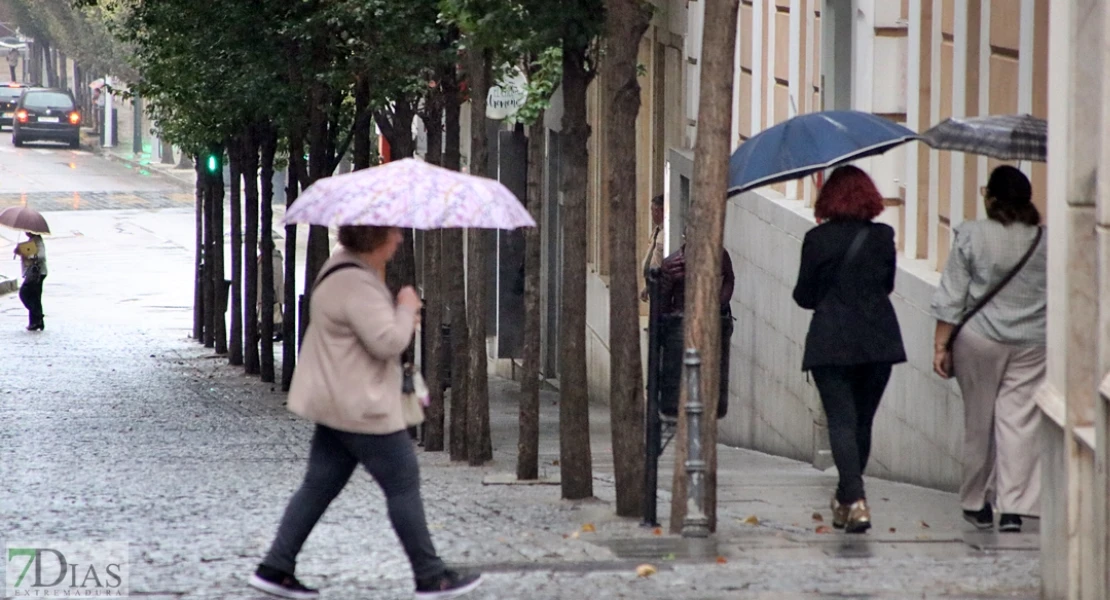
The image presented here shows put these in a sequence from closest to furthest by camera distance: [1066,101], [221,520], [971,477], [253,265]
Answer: [1066,101]
[971,477]
[221,520]
[253,265]

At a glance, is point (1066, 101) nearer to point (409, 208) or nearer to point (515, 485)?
point (409, 208)

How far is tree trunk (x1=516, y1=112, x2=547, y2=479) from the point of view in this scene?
1228cm

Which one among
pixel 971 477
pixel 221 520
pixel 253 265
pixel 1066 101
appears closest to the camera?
pixel 1066 101

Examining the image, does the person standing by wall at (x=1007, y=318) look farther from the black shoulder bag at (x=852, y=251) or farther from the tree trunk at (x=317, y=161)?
the tree trunk at (x=317, y=161)

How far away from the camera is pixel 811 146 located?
8.71m

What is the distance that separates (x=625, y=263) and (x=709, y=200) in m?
1.46

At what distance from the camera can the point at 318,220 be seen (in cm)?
661

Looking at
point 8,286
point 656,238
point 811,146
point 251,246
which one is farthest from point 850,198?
point 8,286

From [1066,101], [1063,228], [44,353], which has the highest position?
[1066,101]

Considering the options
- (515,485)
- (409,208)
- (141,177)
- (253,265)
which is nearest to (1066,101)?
(409,208)

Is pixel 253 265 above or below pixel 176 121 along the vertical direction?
below

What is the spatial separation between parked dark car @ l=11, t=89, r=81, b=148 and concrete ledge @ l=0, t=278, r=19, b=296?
28968 mm

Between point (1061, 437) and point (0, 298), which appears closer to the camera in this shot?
point (1061, 437)

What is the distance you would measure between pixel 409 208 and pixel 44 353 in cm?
2281
